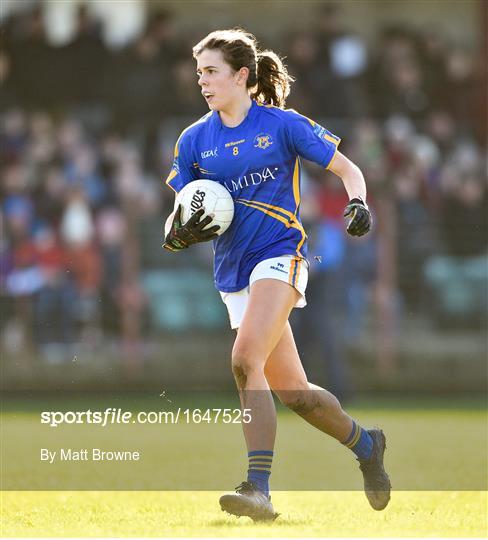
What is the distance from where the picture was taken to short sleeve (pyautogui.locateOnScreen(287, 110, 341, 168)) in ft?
20.6

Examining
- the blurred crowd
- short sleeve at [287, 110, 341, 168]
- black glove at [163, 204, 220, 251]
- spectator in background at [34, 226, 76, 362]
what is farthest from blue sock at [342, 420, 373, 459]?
spectator in background at [34, 226, 76, 362]

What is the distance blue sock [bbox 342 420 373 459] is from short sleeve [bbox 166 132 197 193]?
1.43 metres

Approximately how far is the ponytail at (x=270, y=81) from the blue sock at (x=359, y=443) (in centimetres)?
163

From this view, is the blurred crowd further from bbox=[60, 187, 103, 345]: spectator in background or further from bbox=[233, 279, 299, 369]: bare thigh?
bbox=[233, 279, 299, 369]: bare thigh

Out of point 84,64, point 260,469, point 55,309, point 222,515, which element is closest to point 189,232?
point 260,469

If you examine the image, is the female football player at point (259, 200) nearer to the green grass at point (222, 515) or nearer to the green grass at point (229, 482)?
the green grass at point (222, 515)

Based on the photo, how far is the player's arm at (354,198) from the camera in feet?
19.8

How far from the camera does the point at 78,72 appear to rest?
15.6 m

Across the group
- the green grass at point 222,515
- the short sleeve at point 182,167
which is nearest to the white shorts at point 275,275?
the short sleeve at point 182,167

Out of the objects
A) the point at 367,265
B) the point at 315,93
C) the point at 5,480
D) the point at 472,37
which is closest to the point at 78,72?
the point at 315,93

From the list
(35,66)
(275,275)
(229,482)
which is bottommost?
(229,482)

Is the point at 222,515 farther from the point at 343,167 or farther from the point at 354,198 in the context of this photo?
the point at 343,167

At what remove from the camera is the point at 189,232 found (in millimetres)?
6355

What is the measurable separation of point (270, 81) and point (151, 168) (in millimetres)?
8597
